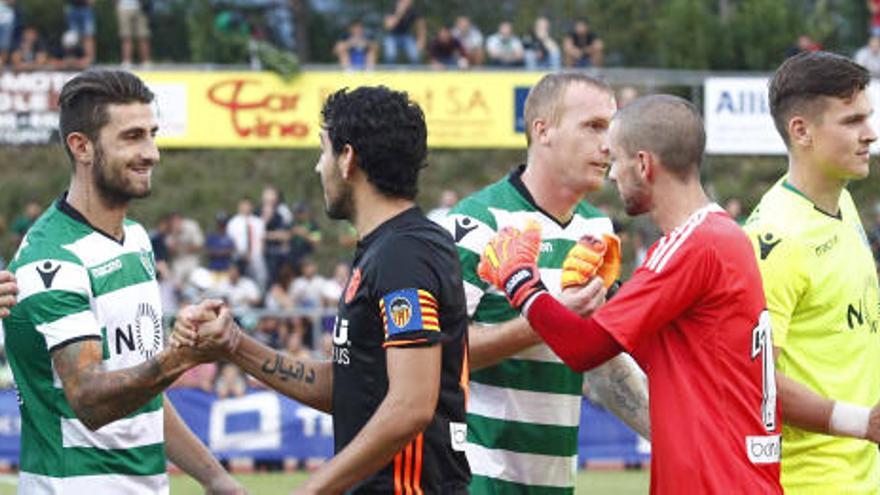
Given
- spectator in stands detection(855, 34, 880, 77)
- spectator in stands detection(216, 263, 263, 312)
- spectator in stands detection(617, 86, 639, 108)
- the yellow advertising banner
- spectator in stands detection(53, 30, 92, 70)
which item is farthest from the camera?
spectator in stands detection(53, 30, 92, 70)

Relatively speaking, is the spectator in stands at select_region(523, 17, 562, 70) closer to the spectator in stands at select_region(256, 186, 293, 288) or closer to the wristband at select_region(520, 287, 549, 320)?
the spectator in stands at select_region(256, 186, 293, 288)

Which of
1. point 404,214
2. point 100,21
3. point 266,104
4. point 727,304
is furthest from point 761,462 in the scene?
point 100,21

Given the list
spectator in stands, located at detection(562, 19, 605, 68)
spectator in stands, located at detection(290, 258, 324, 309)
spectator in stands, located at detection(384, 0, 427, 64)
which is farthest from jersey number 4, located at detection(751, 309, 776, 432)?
spectator in stands, located at detection(384, 0, 427, 64)

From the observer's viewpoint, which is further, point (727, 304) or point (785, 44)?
point (785, 44)

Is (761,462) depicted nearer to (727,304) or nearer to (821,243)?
(727,304)

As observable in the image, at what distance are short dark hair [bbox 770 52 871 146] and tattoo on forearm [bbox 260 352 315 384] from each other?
2221 mm

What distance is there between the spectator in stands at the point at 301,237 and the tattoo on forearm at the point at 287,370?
61.7 feet

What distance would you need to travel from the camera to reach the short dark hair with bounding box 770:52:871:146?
22.3 ft

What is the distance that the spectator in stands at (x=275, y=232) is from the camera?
987 inches

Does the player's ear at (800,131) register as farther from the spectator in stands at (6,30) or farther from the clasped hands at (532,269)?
the spectator in stands at (6,30)

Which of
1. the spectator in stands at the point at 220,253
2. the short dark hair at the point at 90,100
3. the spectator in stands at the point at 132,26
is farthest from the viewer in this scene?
the spectator in stands at the point at 132,26

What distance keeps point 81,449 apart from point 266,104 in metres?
22.3

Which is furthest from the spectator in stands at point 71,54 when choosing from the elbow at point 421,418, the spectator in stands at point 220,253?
the elbow at point 421,418

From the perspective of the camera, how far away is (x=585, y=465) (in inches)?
810
